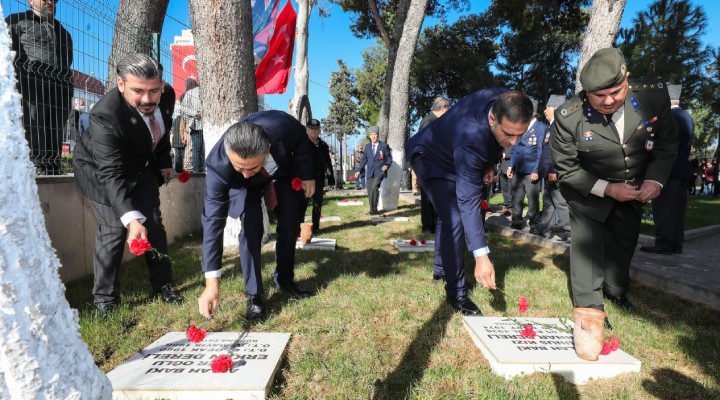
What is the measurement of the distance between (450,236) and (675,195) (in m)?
3.42

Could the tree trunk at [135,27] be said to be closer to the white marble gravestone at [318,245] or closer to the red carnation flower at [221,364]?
the white marble gravestone at [318,245]

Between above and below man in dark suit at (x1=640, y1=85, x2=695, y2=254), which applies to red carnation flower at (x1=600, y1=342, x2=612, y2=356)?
below

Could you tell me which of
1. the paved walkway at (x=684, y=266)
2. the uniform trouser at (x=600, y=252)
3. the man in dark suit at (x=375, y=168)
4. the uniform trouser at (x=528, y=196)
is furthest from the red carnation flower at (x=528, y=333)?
the man in dark suit at (x=375, y=168)

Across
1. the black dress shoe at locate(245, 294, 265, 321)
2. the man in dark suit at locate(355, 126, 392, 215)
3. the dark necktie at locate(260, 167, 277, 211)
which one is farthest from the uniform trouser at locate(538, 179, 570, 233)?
the black dress shoe at locate(245, 294, 265, 321)

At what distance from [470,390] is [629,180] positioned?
1949 millimetres

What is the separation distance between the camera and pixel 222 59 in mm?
5715

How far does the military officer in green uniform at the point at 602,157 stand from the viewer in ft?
10.5

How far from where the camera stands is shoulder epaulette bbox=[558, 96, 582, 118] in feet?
10.8

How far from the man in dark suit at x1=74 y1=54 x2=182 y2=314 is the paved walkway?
4.38 m

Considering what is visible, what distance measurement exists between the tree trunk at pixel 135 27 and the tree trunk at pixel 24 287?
496 cm

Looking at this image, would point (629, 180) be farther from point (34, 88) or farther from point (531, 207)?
point (34, 88)

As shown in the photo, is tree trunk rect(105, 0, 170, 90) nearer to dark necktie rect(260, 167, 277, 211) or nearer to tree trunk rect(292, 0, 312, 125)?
Answer: dark necktie rect(260, 167, 277, 211)

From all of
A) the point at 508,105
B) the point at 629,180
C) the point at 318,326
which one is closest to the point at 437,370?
the point at 318,326

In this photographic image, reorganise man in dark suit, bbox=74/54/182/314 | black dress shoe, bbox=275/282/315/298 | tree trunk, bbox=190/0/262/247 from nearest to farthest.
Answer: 1. man in dark suit, bbox=74/54/182/314
2. black dress shoe, bbox=275/282/315/298
3. tree trunk, bbox=190/0/262/247
